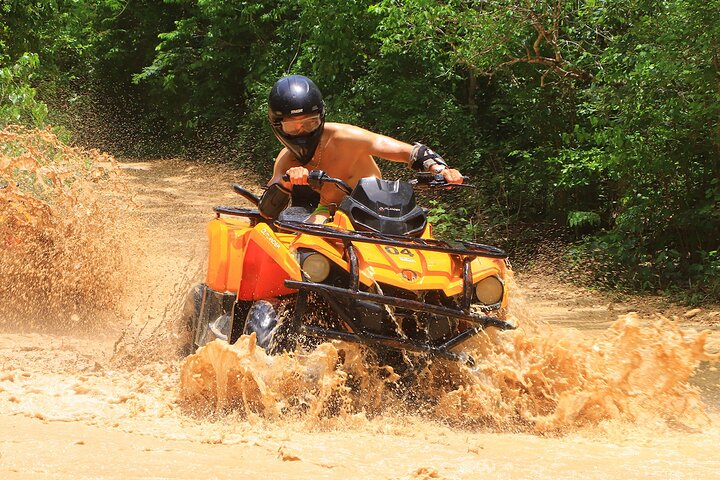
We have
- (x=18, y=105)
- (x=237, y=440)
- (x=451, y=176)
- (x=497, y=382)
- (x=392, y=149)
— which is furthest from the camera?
(x=18, y=105)

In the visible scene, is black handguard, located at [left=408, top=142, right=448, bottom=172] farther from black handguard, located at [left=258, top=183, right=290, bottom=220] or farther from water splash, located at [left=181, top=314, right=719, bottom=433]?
water splash, located at [left=181, top=314, right=719, bottom=433]

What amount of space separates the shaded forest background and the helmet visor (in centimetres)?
481

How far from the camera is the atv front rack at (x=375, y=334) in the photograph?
4.81 metres

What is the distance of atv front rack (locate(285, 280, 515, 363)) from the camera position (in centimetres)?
481

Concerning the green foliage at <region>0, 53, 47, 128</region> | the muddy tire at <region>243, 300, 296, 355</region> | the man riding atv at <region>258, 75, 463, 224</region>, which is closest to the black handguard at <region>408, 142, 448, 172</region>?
the man riding atv at <region>258, 75, 463, 224</region>

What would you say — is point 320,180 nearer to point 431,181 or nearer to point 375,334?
point 431,181

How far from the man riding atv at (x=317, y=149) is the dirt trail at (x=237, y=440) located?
112 cm

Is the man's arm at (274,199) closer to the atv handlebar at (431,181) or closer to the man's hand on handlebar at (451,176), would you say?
the atv handlebar at (431,181)

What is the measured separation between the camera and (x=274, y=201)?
19.2 feet

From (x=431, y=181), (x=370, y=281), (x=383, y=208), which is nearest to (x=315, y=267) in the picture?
(x=370, y=281)

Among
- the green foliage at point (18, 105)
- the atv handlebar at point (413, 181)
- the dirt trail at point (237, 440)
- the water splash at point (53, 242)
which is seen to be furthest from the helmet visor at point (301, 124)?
the green foliage at point (18, 105)

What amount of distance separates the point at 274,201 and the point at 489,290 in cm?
143

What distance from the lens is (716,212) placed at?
10.1m

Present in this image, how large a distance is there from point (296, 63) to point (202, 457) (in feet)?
49.3
